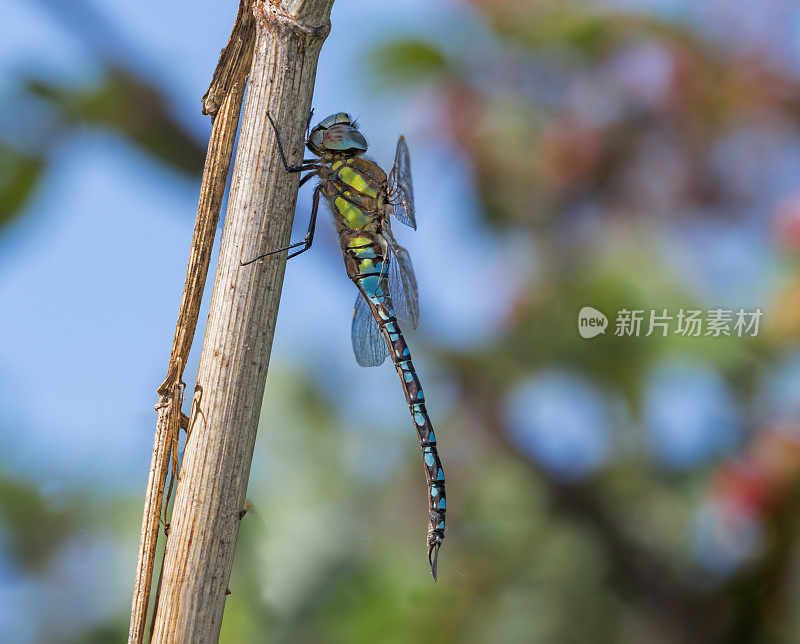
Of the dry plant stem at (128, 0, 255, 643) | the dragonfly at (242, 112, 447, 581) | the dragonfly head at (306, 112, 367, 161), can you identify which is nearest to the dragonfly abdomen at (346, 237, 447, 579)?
the dragonfly at (242, 112, 447, 581)

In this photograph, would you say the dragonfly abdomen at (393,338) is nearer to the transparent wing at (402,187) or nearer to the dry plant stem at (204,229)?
the transparent wing at (402,187)

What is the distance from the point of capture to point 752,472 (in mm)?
1382

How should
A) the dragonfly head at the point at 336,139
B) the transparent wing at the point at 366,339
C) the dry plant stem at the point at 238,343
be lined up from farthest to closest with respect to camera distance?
the transparent wing at the point at 366,339 → the dragonfly head at the point at 336,139 → the dry plant stem at the point at 238,343

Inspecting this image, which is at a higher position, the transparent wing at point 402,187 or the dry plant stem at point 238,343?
the transparent wing at point 402,187

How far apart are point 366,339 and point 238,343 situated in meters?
0.41

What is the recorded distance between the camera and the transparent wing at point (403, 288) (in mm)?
860

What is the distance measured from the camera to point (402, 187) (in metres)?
Result: 0.84

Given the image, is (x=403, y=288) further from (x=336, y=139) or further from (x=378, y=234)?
(x=336, y=139)

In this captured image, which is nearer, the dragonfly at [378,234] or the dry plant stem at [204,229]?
the dry plant stem at [204,229]

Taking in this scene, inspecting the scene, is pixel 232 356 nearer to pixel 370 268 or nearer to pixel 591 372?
pixel 370 268

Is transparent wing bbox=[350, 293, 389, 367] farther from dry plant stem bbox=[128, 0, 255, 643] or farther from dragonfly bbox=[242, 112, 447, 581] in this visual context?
dry plant stem bbox=[128, 0, 255, 643]

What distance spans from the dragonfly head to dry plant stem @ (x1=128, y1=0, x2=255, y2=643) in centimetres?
21

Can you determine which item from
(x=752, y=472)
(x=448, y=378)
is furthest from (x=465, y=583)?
(x=752, y=472)

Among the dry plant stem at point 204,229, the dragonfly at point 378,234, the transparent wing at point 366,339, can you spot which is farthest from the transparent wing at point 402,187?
the dry plant stem at point 204,229
